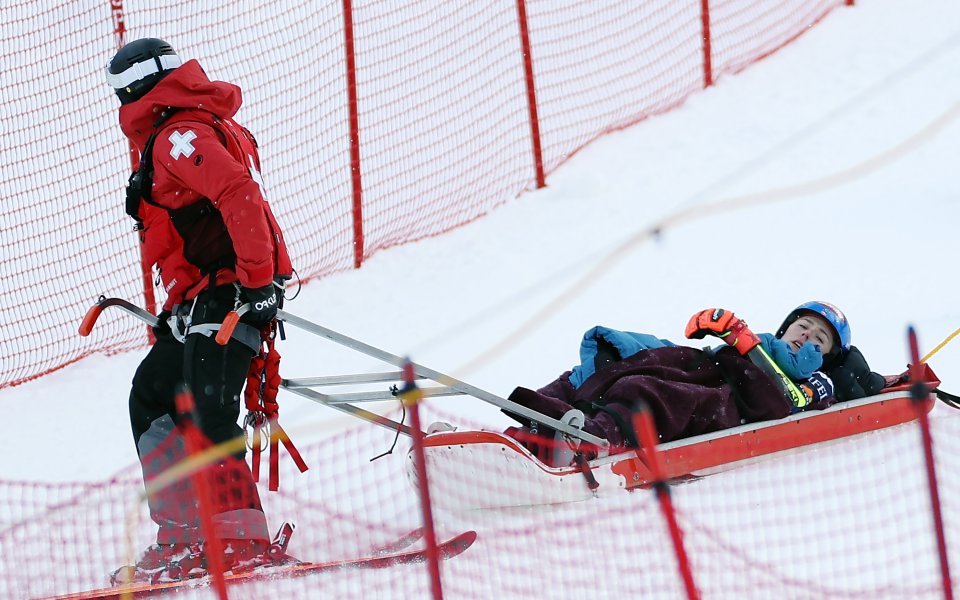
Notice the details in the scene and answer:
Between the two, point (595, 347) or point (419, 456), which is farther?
point (595, 347)

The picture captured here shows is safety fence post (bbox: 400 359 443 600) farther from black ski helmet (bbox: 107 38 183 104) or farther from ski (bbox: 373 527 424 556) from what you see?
black ski helmet (bbox: 107 38 183 104)

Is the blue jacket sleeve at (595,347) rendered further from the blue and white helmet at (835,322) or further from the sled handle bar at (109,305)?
the sled handle bar at (109,305)

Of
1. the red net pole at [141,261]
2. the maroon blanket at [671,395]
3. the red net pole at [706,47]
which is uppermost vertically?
the red net pole at [706,47]

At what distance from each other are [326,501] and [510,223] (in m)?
3.93

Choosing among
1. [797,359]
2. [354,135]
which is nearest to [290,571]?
[797,359]

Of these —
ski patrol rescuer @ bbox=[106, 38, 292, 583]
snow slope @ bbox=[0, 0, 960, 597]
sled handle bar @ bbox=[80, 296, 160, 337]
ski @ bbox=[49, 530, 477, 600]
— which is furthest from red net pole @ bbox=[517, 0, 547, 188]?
ski @ bbox=[49, 530, 477, 600]

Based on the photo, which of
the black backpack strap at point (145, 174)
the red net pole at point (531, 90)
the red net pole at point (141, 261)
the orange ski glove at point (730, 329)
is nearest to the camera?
the black backpack strap at point (145, 174)

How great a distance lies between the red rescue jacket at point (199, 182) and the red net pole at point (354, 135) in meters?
3.68

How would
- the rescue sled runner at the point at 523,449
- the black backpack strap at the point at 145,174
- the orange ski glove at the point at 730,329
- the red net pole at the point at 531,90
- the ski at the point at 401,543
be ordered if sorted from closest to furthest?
the black backpack strap at the point at 145,174, the ski at the point at 401,543, the rescue sled runner at the point at 523,449, the orange ski glove at the point at 730,329, the red net pole at the point at 531,90

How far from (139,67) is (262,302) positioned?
95 centimetres

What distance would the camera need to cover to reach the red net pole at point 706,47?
1075 cm

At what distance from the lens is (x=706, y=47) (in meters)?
10.9

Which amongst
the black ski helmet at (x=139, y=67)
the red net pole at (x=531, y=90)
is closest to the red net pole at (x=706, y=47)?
the red net pole at (x=531, y=90)

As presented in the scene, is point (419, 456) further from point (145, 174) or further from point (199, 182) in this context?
point (145, 174)
